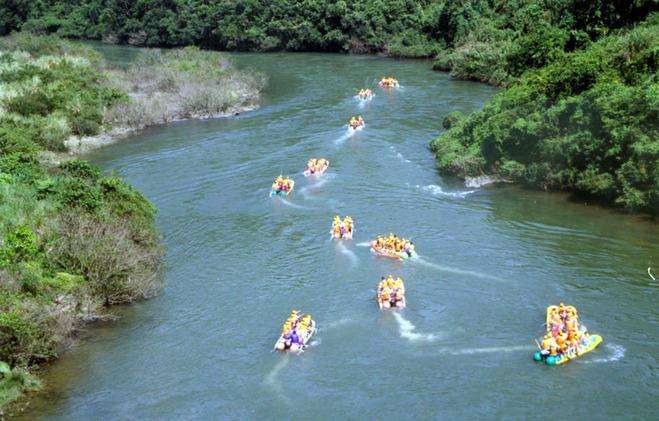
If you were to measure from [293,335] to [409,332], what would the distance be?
15.1 ft

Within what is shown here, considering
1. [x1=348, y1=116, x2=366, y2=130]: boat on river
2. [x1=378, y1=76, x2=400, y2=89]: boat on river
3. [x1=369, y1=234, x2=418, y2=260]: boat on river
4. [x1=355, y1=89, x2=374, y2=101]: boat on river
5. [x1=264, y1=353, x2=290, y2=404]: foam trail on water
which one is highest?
[x1=378, y1=76, x2=400, y2=89]: boat on river

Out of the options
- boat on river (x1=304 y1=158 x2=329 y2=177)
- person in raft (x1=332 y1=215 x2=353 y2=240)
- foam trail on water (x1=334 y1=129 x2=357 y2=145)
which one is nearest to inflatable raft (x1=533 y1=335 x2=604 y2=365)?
person in raft (x1=332 y1=215 x2=353 y2=240)

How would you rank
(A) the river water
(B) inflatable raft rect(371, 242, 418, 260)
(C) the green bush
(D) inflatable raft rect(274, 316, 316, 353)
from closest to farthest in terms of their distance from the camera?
(A) the river water, (D) inflatable raft rect(274, 316, 316, 353), (C) the green bush, (B) inflatable raft rect(371, 242, 418, 260)

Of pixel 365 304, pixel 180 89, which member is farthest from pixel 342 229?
pixel 180 89

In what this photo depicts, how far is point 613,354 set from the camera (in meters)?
26.2

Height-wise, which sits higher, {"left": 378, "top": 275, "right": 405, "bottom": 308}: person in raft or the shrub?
the shrub

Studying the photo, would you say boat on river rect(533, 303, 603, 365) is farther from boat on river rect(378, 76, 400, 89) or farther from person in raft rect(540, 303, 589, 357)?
boat on river rect(378, 76, 400, 89)

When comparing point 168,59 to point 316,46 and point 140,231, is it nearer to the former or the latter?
point 316,46

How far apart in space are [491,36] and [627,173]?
50.1 meters

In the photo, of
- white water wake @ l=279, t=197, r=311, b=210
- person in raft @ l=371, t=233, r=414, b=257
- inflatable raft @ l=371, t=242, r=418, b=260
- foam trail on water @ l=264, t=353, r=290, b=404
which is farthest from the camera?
white water wake @ l=279, t=197, r=311, b=210

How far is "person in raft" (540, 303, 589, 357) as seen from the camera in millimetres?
25891

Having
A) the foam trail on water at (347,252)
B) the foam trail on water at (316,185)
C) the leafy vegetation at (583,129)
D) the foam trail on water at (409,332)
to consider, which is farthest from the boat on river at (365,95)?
the foam trail on water at (409,332)

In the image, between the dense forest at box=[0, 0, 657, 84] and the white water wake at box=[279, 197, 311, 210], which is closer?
the white water wake at box=[279, 197, 311, 210]

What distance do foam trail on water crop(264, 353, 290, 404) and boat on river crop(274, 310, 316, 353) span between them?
38 cm
